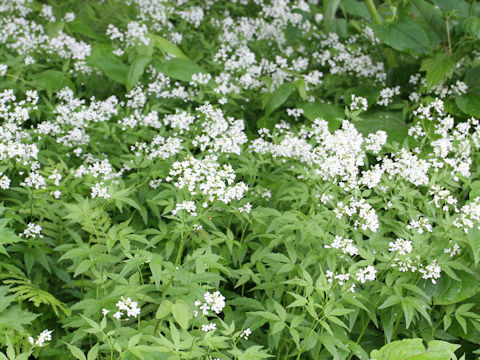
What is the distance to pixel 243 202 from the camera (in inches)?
134

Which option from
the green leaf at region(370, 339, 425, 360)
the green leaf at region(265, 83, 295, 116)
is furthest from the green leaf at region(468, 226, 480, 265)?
the green leaf at region(265, 83, 295, 116)

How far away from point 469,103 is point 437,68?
43 cm

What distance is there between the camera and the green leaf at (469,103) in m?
4.62

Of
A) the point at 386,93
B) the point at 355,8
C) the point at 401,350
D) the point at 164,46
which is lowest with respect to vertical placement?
the point at 401,350

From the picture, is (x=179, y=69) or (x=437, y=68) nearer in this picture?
(x=437, y=68)

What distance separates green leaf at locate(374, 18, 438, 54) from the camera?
4930 millimetres

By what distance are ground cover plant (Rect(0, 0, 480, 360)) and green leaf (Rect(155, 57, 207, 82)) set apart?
0.03 m

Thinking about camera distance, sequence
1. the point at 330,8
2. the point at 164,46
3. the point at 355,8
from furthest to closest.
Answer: the point at 355,8, the point at 330,8, the point at 164,46

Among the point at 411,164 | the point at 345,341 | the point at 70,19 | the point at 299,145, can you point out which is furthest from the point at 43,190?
the point at 70,19

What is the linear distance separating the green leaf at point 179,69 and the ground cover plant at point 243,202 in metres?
0.03

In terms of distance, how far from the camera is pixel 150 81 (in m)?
5.20

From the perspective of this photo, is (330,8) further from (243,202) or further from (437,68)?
(243,202)

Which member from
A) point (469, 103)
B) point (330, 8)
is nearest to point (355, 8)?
point (330, 8)

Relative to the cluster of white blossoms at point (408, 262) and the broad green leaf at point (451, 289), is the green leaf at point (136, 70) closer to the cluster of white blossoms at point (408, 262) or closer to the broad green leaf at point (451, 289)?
the cluster of white blossoms at point (408, 262)
